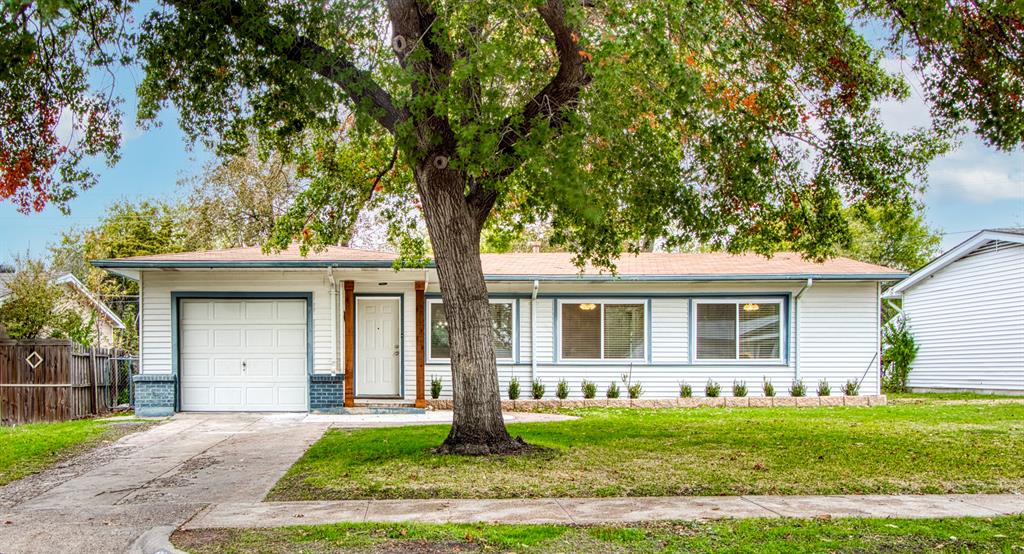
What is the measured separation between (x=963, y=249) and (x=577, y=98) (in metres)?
17.6

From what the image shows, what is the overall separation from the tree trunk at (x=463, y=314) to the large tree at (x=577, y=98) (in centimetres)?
2

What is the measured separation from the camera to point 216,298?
16953 mm

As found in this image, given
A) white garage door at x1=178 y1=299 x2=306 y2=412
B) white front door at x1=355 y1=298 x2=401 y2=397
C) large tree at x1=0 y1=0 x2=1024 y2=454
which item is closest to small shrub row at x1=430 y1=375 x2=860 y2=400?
white front door at x1=355 y1=298 x2=401 y2=397

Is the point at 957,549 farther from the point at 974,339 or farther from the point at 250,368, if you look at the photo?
the point at 974,339

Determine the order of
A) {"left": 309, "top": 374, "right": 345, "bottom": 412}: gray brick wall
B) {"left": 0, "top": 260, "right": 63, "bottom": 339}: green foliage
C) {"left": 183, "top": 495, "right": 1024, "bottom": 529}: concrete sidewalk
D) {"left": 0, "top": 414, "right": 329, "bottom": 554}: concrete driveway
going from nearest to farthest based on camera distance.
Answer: {"left": 0, "top": 414, "right": 329, "bottom": 554}: concrete driveway, {"left": 183, "top": 495, "right": 1024, "bottom": 529}: concrete sidewalk, {"left": 309, "top": 374, "right": 345, "bottom": 412}: gray brick wall, {"left": 0, "top": 260, "right": 63, "bottom": 339}: green foliage

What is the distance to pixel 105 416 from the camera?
55.0 ft

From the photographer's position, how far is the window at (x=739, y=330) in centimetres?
1888

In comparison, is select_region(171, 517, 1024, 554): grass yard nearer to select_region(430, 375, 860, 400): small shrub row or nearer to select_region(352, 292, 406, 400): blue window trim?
select_region(352, 292, 406, 400): blue window trim

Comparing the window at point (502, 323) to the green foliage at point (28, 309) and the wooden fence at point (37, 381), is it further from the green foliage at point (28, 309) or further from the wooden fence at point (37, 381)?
the green foliage at point (28, 309)

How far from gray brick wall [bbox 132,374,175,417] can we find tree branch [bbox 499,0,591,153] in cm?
957

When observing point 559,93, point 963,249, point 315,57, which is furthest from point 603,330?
point 963,249

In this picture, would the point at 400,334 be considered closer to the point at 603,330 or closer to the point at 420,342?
the point at 420,342

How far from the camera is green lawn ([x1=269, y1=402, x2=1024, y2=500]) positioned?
321 inches

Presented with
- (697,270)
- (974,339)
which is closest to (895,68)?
(697,270)
